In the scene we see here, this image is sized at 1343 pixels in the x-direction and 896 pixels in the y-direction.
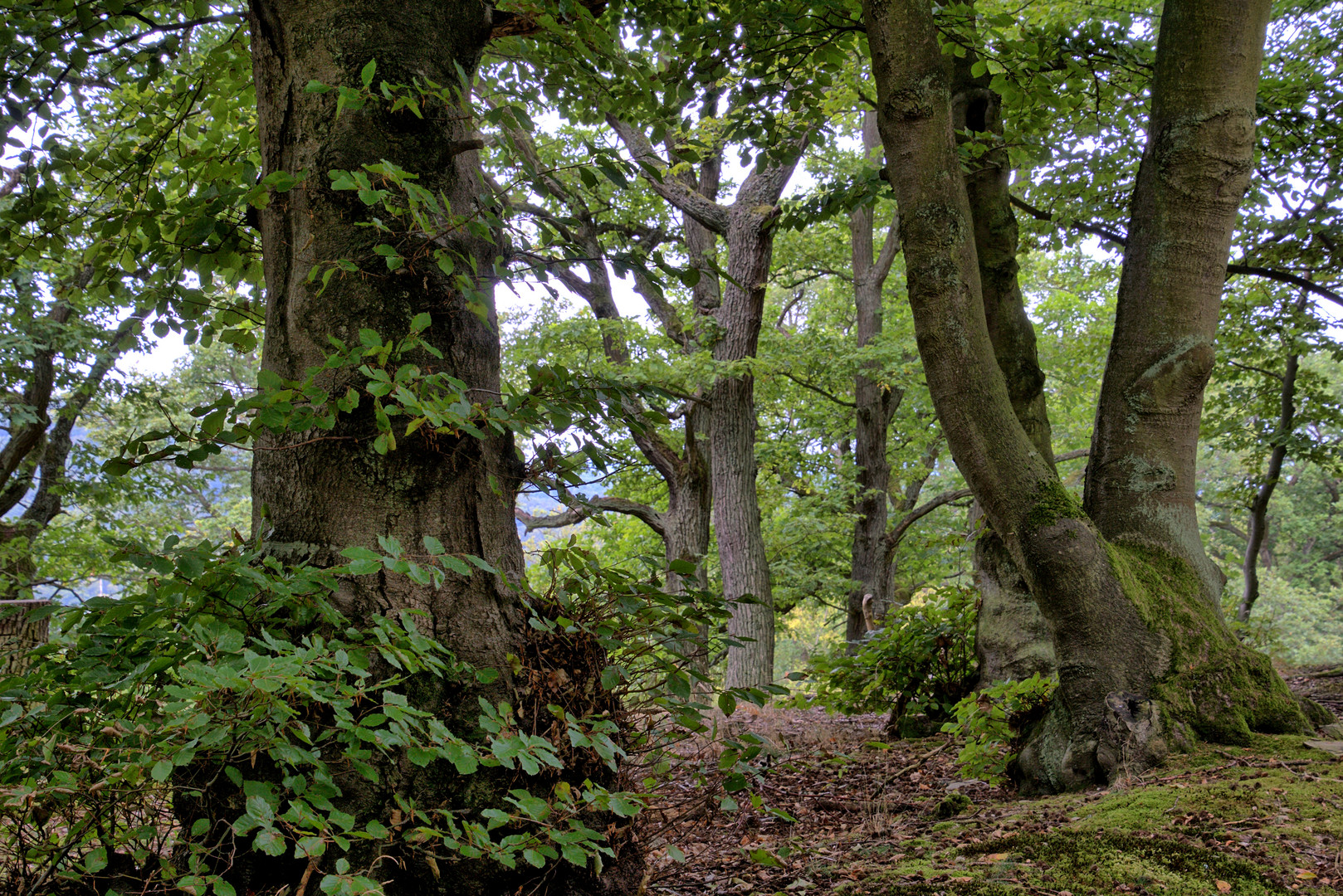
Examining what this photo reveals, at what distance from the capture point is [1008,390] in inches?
178

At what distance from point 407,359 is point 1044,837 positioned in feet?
7.71

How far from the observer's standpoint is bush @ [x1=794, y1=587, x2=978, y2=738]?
499 cm

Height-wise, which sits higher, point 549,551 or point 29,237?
point 29,237

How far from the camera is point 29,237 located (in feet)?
11.7

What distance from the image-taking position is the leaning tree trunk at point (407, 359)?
195 cm

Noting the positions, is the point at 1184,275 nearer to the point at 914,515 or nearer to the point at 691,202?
the point at 691,202

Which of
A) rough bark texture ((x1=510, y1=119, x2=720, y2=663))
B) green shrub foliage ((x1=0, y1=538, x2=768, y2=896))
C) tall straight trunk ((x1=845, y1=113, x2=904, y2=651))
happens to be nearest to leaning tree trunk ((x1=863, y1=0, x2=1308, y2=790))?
green shrub foliage ((x1=0, y1=538, x2=768, y2=896))

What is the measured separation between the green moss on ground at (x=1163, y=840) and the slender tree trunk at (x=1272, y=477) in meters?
8.32

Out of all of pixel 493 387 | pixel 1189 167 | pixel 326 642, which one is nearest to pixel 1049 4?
pixel 1189 167

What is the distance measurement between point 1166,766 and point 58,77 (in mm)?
5104

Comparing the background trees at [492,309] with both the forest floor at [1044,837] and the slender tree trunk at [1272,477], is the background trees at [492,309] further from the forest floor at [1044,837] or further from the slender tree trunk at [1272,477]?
the slender tree trunk at [1272,477]

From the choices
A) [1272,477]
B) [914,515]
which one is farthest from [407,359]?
[914,515]

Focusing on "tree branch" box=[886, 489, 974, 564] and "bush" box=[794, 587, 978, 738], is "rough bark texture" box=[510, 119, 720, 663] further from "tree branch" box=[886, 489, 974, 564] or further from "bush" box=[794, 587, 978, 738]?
"bush" box=[794, 587, 978, 738]

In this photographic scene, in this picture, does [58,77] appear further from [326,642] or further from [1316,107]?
[1316,107]
